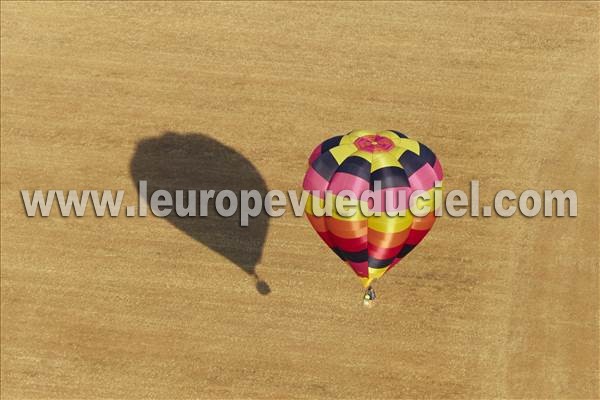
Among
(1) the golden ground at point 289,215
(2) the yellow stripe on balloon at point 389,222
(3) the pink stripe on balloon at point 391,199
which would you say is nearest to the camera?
(3) the pink stripe on balloon at point 391,199

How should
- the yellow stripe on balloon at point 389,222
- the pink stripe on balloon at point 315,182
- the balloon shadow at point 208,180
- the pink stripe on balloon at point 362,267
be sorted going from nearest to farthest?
the yellow stripe on balloon at point 389,222 < the pink stripe on balloon at point 315,182 < the pink stripe on balloon at point 362,267 < the balloon shadow at point 208,180

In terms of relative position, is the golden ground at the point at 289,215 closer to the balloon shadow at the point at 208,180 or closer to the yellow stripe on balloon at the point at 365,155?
the balloon shadow at the point at 208,180

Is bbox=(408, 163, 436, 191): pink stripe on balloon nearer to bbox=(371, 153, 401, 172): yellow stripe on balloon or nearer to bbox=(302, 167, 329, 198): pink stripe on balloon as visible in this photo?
bbox=(371, 153, 401, 172): yellow stripe on balloon

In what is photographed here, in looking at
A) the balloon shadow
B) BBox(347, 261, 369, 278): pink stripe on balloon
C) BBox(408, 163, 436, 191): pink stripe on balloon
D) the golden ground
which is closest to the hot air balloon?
BBox(408, 163, 436, 191): pink stripe on balloon

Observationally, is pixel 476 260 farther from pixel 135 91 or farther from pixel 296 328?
pixel 135 91

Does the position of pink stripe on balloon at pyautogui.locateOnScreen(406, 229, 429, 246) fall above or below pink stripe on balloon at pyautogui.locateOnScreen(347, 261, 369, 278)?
above

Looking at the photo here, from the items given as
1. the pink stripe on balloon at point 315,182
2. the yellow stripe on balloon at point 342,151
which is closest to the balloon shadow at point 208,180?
the pink stripe on balloon at point 315,182

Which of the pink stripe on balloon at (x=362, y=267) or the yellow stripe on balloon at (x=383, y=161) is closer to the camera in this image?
the yellow stripe on balloon at (x=383, y=161)

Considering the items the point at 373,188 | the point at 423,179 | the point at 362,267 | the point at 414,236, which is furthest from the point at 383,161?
the point at 362,267
